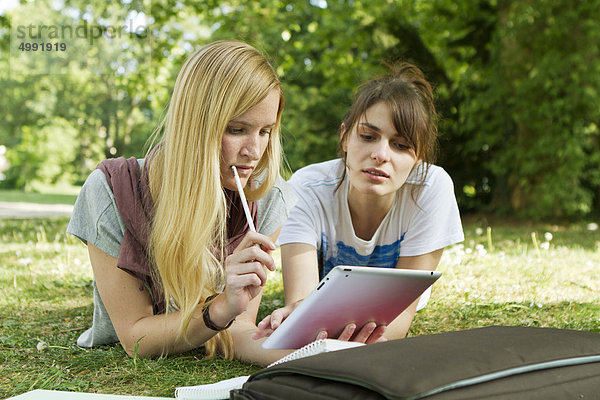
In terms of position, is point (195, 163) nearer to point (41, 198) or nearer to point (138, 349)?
point (138, 349)

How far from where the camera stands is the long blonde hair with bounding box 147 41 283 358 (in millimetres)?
2064

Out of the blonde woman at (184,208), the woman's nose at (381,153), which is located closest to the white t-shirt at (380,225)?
the woman's nose at (381,153)

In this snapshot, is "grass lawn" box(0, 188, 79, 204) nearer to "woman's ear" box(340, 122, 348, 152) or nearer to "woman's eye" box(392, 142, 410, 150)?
"woman's ear" box(340, 122, 348, 152)

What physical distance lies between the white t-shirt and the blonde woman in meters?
0.56

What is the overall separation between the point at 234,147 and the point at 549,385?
1259 millimetres

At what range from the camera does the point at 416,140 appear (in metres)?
2.52

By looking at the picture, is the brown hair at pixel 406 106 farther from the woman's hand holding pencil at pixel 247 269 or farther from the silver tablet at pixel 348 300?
the woman's hand holding pencil at pixel 247 269

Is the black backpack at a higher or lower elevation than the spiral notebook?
higher

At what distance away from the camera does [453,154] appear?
9508mm

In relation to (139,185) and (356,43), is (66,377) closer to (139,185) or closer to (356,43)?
(139,185)

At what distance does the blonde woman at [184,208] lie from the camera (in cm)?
207

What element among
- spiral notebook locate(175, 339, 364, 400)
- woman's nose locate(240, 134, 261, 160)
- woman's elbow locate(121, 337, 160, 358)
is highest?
woman's nose locate(240, 134, 261, 160)

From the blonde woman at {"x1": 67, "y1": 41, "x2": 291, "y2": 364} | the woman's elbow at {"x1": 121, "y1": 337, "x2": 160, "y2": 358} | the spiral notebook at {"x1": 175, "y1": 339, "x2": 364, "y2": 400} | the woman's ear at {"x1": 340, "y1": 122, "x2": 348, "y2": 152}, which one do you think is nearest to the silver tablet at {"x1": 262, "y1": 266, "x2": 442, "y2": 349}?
the spiral notebook at {"x1": 175, "y1": 339, "x2": 364, "y2": 400}

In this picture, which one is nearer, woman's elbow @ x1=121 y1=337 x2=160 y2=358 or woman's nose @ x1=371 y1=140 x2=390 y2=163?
woman's elbow @ x1=121 y1=337 x2=160 y2=358
